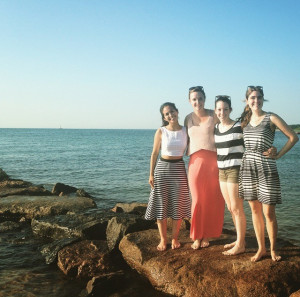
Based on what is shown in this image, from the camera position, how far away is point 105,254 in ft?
18.7

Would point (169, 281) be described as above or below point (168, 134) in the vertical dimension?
below

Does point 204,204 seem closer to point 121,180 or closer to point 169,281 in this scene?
point 169,281

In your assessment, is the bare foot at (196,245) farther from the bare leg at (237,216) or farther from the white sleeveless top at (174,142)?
the white sleeveless top at (174,142)

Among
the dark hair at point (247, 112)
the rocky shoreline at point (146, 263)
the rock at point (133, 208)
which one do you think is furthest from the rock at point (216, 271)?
the rock at point (133, 208)

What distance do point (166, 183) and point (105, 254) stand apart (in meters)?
1.91

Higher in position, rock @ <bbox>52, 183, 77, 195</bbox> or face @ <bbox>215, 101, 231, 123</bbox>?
face @ <bbox>215, 101, 231, 123</bbox>

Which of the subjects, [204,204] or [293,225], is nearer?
[204,204]

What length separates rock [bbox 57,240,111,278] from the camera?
5453mm

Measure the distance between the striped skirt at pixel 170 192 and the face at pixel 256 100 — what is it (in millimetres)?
1503

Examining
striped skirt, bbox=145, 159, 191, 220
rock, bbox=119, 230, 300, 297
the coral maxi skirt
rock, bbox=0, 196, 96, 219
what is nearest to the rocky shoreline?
rock, bbox=119, 230, 300, 297

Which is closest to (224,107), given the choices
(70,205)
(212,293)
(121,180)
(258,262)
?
(258,262)

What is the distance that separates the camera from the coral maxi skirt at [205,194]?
489 cm

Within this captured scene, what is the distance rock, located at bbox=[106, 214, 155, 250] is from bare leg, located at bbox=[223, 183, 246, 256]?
2181 millimetres

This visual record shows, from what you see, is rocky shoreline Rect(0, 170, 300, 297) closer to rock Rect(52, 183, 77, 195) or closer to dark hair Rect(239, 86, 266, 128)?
dark hair Rect(239, 86, 266, 128)
